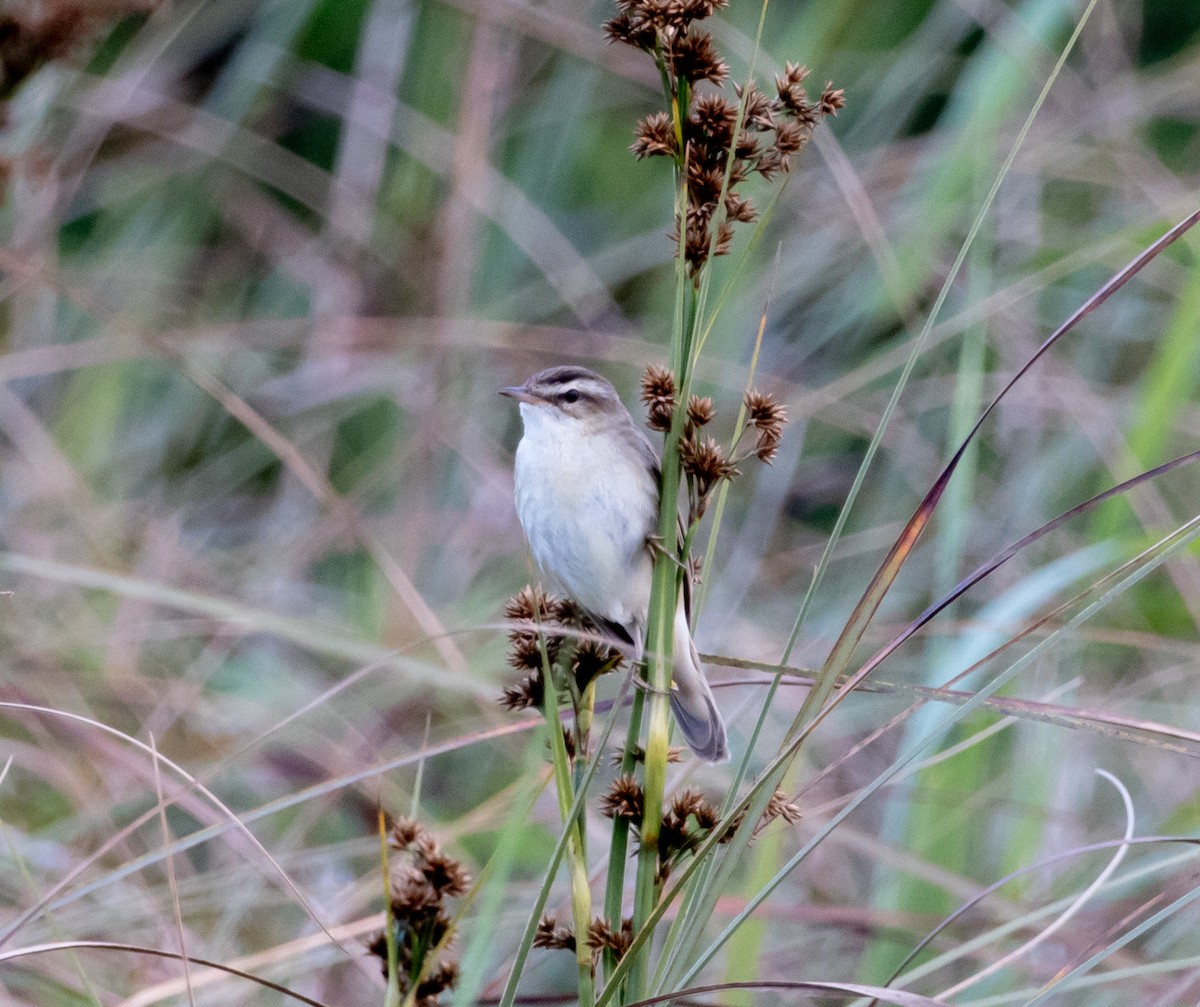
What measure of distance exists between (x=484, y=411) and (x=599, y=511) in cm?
303

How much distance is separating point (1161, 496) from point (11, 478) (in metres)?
4.20

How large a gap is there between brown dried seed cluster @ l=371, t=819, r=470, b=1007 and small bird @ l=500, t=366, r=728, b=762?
3.63ft

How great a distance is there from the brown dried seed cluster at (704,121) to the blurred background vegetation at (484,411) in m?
1.08

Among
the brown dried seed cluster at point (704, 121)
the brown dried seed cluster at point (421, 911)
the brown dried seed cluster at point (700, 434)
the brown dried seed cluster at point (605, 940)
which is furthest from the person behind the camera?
the brown dried seed cluster at point (700, 434)

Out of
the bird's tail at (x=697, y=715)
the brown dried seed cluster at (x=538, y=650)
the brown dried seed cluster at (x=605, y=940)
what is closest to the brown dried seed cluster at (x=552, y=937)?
the brown dried seed cluster at (x=605, y=940)

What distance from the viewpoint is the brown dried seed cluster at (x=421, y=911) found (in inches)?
58.5

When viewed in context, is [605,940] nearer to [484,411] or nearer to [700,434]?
[700,434]

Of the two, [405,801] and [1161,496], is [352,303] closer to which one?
[405,801]

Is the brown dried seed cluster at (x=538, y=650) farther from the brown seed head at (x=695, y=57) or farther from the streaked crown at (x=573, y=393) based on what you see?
the streaked crown at (x=573, y=393)

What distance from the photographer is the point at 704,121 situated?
1798mm

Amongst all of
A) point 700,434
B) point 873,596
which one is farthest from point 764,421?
point 873,596

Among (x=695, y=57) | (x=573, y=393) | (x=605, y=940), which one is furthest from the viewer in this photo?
(x=573, y=393)

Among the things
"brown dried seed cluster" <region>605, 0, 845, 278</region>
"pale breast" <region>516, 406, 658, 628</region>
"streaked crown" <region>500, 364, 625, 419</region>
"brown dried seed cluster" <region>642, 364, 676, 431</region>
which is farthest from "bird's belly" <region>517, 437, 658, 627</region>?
"brown dried seed cluster" <region>605, 0, 845, 278</region>

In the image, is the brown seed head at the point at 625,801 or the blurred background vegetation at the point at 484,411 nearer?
the brown seed head at the point at 625,801
